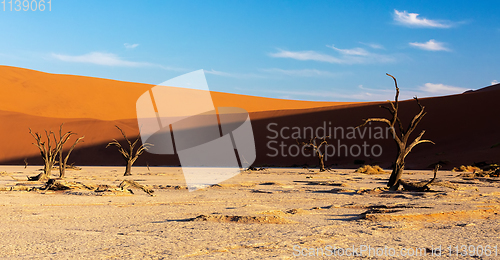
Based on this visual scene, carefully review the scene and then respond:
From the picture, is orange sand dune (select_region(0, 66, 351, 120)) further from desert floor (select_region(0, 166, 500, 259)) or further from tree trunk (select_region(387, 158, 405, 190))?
desert floor (select_region(0, 166, 500, 259))

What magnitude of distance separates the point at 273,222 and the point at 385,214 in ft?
6.58

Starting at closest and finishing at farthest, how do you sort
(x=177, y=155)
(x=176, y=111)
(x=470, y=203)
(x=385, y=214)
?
(x=385, y=214)
(x=470, y=203)
(x=177, y=155)
(x=176, y=111)

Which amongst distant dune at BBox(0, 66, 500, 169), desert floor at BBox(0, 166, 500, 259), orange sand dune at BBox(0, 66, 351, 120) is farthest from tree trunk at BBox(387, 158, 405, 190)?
orange sand dune at BBox(0, 66, 351, 120)

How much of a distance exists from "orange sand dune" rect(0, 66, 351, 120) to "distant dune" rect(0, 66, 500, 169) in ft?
0.60

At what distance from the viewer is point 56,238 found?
570 centimetres

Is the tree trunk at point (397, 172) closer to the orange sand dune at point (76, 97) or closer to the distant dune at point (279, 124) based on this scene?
the distant dune at point (279, 124)

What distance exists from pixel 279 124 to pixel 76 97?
46.7 m

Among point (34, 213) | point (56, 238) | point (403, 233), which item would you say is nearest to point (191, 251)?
point (56, 238)

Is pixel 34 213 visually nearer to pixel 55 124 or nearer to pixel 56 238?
pixel 56 238

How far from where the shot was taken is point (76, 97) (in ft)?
289

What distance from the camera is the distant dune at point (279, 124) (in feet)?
142

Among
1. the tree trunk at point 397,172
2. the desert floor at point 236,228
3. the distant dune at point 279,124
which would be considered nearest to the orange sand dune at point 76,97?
the distant dune at point 279,124

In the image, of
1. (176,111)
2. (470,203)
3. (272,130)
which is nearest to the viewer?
(470,203)

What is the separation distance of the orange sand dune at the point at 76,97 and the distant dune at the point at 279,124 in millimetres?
182
